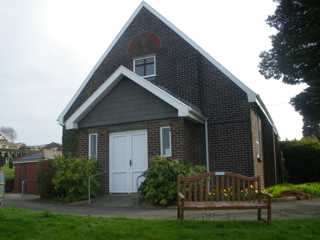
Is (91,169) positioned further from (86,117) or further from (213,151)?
(213,151)

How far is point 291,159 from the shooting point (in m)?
26.1

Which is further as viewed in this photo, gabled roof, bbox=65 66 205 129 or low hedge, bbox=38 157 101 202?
low hedge, bbox=38 157 101 202

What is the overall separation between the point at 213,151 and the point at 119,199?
4150 millimetres

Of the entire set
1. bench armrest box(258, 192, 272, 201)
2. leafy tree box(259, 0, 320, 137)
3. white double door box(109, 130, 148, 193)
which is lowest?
bench armrest box(258, 192, 272, 201)

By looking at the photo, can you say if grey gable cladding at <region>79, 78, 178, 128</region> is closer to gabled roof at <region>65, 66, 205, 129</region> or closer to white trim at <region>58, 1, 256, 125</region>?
gabled roof at <region>65, 66, 205, 129</region>

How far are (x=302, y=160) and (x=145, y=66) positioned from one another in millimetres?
12187

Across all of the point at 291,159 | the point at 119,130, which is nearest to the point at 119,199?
the point at 119,130

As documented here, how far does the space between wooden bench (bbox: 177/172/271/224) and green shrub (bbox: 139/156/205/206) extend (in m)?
3.64

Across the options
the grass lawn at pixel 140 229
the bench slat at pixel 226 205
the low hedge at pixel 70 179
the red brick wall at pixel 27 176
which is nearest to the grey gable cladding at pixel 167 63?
the low hedge at pixel 70 179

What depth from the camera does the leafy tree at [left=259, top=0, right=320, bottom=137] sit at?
15.6 m

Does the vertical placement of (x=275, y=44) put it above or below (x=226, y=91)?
above

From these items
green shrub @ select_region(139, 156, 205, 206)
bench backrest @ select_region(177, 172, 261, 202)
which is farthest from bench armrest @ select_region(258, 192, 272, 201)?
green shrub @ select_region(139, 156, 205, 206)

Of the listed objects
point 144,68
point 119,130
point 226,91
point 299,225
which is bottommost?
point 299,225

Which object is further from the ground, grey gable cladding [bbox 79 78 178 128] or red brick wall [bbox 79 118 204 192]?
grey gable cladding [bbox 79 78 178 128]
